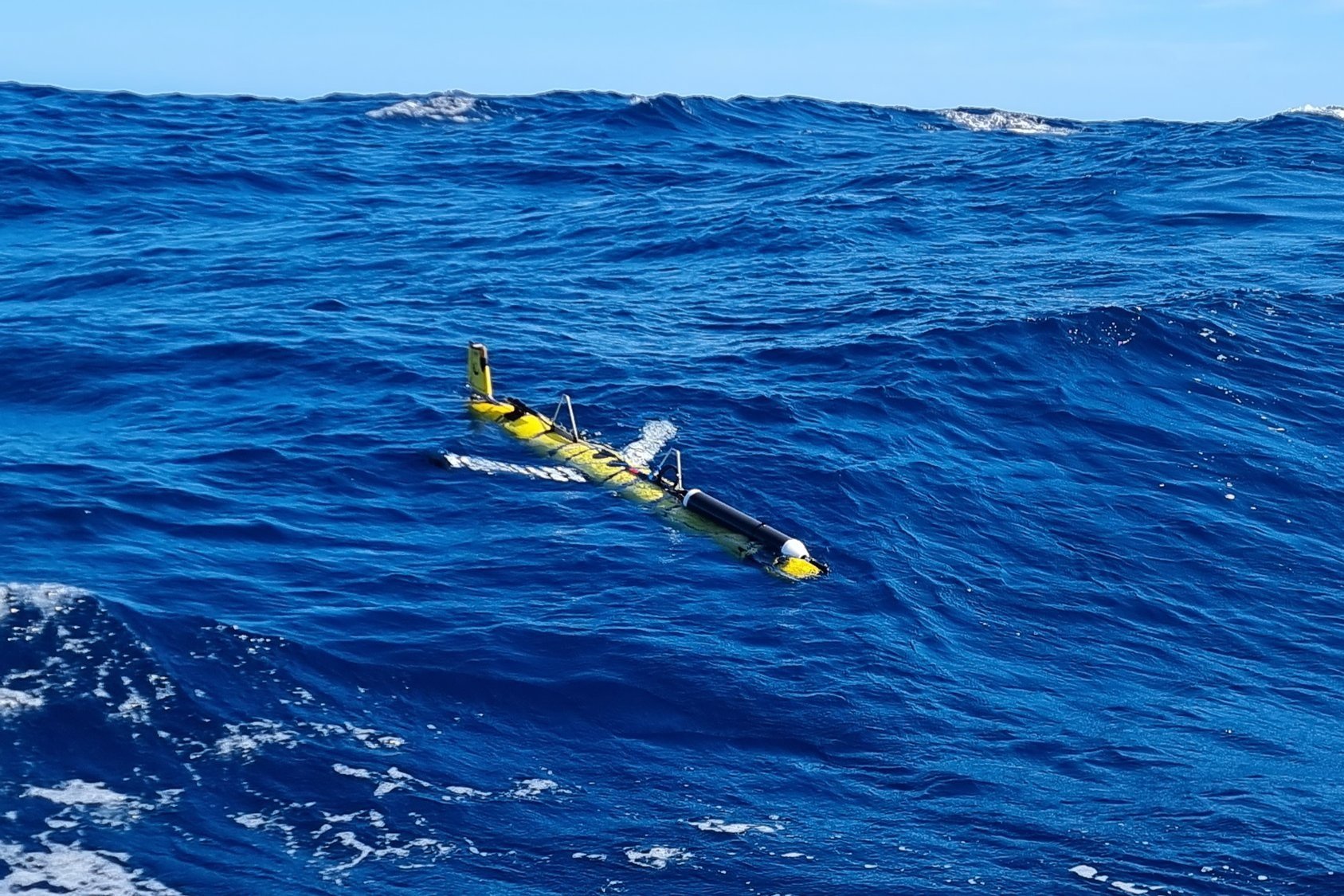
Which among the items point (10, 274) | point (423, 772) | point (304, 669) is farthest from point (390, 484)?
point (10, 274)

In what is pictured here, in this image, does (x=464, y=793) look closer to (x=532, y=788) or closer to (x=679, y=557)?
(x=532, y=788)

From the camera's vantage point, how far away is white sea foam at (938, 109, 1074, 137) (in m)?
79.3

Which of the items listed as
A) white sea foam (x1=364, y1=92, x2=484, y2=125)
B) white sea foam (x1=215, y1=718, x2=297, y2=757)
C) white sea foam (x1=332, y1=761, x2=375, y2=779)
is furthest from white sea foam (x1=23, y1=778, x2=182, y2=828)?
white sea foam (x1=364, y1=92, x2=484, y2=125)

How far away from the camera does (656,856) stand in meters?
16.6

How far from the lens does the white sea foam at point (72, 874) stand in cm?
1532

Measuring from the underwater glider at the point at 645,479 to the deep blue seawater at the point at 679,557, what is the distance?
56cm

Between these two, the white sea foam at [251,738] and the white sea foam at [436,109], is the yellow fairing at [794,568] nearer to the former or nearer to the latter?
the white sea foam at [251,738]

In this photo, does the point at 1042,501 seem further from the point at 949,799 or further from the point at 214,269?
the point at 214,269

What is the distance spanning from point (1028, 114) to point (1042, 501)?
6308 centimetres

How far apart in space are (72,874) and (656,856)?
6.96m

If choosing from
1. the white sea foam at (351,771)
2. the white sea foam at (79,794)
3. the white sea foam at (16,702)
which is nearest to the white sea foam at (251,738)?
the white sea foam at (351,771)

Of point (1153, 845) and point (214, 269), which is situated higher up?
point (214, 269)

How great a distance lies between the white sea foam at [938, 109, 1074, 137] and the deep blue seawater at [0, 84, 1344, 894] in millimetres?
29301

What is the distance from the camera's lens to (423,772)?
18047 millimetres
